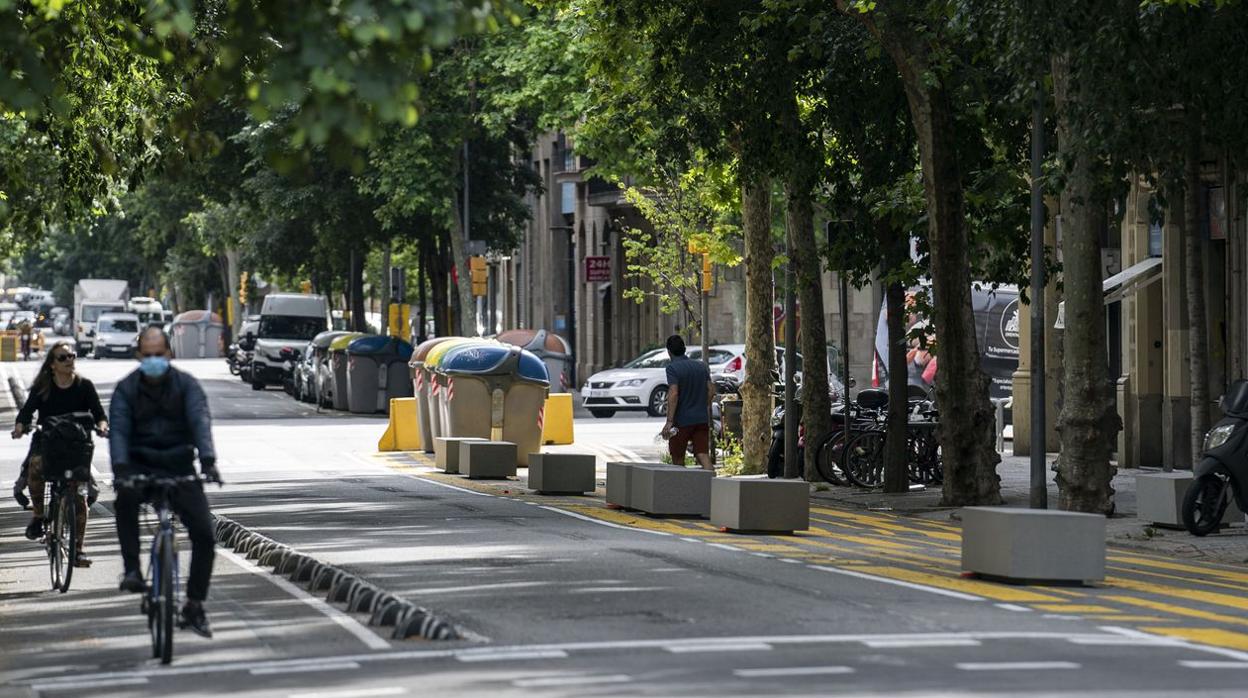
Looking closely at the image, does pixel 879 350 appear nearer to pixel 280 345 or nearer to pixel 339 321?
pixel 280 345

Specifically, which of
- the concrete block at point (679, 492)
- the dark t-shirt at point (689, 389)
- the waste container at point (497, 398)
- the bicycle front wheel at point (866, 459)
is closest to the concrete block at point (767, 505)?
the concrete block at point (679, 492)

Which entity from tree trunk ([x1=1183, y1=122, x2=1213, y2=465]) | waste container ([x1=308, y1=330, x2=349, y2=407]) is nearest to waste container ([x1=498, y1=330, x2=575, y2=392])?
waste container ([x1=308, y1=330, x2=349, y2=407])

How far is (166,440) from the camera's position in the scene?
480 inches

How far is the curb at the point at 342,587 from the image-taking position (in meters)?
12.3

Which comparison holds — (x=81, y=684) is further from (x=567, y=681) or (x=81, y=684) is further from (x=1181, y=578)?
(x=1181, y=578)

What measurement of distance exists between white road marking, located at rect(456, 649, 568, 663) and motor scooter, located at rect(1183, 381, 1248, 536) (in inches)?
393

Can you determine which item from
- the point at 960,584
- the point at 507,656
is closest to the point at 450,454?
the point at 960,584

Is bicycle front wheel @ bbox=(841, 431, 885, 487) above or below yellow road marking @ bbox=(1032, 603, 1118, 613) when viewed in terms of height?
above

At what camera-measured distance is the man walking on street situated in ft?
84.0

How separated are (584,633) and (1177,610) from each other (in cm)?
390

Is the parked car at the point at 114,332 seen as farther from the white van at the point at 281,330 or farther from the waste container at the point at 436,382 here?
the waste container at the point at 436,382

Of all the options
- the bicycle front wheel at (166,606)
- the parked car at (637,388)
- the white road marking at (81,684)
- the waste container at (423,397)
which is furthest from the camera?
the parked car at (637,388)

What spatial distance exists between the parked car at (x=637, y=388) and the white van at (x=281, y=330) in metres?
18.0

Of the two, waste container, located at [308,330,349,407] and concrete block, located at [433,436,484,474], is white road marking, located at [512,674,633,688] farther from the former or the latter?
waste container, located at [308,330,349,407]
